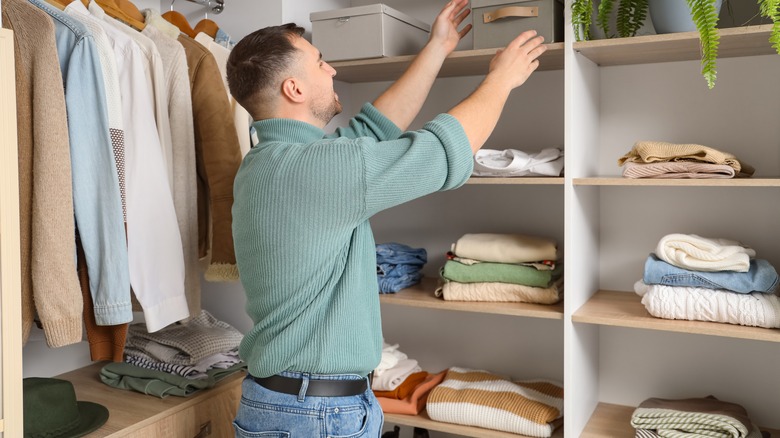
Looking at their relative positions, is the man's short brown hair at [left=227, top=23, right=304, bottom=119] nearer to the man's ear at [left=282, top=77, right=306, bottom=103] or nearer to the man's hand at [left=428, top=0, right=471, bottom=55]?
the man's ear at [left=282, top=77, right=306, bottom=103]

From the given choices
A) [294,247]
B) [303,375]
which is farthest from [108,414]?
[294,247]

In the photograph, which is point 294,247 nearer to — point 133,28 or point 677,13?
point 133,28

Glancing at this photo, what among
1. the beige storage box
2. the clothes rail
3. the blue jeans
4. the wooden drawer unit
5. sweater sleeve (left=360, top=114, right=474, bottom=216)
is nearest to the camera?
sweater sleeve (left=360, top=114, right=474, bottom=216)

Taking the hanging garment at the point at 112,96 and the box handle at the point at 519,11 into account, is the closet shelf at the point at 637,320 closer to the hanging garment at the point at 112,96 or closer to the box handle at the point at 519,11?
the box handle at the point at 519,11

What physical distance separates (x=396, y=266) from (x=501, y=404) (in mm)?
550

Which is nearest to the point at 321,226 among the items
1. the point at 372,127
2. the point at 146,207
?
the point at 372,127

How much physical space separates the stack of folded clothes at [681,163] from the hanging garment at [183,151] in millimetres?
1209

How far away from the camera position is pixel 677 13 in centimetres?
188

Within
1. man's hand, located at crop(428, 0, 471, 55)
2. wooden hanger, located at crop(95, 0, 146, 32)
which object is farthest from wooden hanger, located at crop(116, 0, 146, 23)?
man's hand, located at crop(428, 0, 471, 55)

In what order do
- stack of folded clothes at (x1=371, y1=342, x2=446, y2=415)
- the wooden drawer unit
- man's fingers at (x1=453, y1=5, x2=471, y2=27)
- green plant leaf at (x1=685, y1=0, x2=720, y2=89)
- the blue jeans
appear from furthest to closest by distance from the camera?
stack of folded clothes at (x1=371, y1=342, x2=446, y2=415) → man's fingers at (x1=453, y1=5, x2=471, y2=27) → the wooden drawer unit → green plant leaf at (x1=685, y1=0, x2=720, y2=89) → the blue jeans

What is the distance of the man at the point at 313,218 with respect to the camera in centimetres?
147

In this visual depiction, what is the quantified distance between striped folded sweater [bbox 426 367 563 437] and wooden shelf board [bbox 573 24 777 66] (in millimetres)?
1018

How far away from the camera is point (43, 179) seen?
1.64 metres

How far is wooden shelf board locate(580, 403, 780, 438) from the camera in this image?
213 cm
